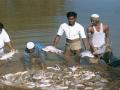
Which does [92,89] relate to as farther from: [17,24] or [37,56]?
[17,24]

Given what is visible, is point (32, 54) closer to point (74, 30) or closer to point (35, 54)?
point (35, 54)

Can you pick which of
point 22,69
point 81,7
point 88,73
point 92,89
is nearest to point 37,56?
point 22,69

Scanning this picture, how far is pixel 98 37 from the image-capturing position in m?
11.3

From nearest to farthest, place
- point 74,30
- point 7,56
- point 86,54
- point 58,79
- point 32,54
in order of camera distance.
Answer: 1. point 58,79
2. point 32,54
3. point 74,30
4. point 86,54
5. point 7,56

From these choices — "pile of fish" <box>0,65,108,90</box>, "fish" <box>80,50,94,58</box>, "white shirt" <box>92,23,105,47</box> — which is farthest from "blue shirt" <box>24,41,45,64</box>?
"white shirt" <box>92,23,105,47</box>

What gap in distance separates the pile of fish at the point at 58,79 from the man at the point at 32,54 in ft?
1.11

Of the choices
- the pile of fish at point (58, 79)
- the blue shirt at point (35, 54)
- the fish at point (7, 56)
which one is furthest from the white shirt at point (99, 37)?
the fish at point (7, 56)

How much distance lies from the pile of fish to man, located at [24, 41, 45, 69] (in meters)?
0.34

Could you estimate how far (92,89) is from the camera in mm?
9547

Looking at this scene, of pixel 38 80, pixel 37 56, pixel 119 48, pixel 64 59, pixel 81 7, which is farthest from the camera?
pixel 81 7

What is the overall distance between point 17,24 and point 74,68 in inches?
361

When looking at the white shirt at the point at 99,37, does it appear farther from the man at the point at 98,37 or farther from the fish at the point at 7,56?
the fish at the point at 7,56

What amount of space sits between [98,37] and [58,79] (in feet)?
5.93

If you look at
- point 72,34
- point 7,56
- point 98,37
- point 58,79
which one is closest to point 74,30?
point 72,34
